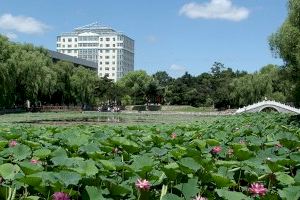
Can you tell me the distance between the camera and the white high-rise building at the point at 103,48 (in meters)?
148

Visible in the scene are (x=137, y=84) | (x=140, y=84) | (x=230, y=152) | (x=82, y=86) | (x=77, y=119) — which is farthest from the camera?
(x=140, y=84)

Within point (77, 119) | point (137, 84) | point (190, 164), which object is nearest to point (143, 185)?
point (190, 164)

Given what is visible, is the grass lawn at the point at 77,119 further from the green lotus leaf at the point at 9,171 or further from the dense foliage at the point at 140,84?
the green lotus leaf at the point at 9,171

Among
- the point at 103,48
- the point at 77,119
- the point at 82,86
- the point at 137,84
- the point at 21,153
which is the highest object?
the point at 103,48

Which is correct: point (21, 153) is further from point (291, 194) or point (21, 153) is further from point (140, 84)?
point (140, 84)

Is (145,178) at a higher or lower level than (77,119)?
higher

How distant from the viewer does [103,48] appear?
15212 cm

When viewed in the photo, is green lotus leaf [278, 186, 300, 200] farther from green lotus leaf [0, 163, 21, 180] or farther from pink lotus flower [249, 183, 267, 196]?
green lotus leaf [0, 163, 21, 180]

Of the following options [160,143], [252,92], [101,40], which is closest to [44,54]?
[252,92]

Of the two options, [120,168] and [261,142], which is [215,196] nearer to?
[120,168]

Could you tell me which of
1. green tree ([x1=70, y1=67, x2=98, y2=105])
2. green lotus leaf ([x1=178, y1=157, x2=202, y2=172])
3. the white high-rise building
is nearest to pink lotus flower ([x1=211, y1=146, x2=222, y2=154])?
green lotus leaf ([x1=178, y1=157, x2=202, y2=172])

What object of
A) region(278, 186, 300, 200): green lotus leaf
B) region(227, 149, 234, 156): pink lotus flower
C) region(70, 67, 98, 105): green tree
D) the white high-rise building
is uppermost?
the white high-rise building

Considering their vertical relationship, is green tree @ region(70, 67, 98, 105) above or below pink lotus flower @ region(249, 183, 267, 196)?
above

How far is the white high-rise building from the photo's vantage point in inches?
5807
